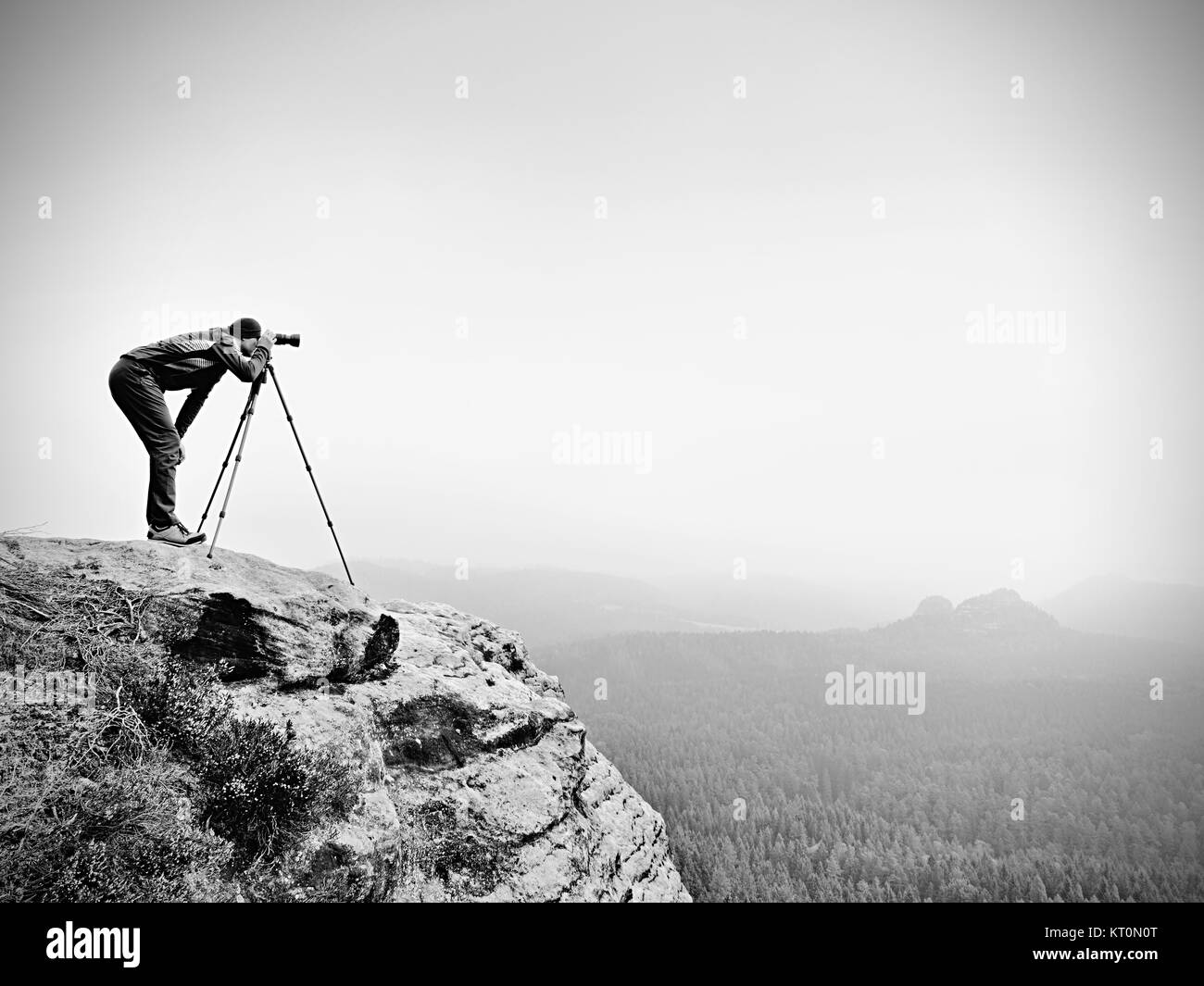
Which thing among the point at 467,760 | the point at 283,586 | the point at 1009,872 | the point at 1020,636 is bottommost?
the point at 1020,636

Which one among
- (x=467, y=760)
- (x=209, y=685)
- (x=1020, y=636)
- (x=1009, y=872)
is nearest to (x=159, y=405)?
(x=209, y=685)

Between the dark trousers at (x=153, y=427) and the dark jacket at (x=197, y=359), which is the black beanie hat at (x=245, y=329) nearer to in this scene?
the dark jacket at (x=197, y=359)

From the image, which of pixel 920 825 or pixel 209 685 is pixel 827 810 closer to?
pixel 920 825

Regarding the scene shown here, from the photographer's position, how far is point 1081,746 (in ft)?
251

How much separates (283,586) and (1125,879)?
205 feet

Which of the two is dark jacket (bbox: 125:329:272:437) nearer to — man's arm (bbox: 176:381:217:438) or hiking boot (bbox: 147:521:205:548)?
man's arm (bbox: 176:381:217:438)

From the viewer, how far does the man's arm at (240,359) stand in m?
7.75

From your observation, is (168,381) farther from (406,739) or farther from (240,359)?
(406,739)

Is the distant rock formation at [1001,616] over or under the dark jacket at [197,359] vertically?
under

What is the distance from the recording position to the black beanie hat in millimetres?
8180

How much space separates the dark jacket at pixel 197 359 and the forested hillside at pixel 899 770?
1906 centimetres

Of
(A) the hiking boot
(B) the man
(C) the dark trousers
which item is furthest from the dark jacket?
(A) the hiking boot

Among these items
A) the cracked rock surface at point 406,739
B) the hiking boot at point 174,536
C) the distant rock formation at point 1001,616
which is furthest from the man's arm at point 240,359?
the distant rock formation at point 1001,616
